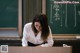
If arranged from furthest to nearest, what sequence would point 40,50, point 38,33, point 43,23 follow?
point 38,33
point 43,23
point 40,50

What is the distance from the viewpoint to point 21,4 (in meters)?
4.26

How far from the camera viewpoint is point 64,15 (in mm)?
4309

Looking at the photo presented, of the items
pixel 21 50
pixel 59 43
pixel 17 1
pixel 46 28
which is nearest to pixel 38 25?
pixel 46 28

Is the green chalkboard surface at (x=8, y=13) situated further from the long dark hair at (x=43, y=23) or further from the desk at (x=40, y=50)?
the desk at (x=40, y=50)

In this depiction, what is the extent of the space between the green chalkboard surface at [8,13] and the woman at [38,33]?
1.14 meters

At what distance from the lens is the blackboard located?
14.1 feet

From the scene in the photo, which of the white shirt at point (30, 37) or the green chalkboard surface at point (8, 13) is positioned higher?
the green chalkboard surface at point (8, 13)

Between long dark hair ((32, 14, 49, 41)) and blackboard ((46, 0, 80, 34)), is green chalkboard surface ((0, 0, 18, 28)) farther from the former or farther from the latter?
long dark hair ((32, 14, 49, 41))

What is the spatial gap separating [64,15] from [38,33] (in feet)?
3.68

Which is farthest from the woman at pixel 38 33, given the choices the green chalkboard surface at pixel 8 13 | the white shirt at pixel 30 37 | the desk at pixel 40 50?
the green chalkboard surface at pixel 8 13

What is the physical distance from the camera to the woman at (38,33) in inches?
121

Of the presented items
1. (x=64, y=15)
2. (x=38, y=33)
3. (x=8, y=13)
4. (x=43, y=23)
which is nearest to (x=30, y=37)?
(x=38, y=33)

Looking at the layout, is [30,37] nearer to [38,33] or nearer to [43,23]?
[38,33]

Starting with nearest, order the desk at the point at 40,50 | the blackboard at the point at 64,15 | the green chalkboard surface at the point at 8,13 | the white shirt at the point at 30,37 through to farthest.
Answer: the desk at the point at 40,50 < the white shirt at the point at 30,37 < the blackboard at the point at 64,15 < the green chalkboard surface at the point at 8,13
